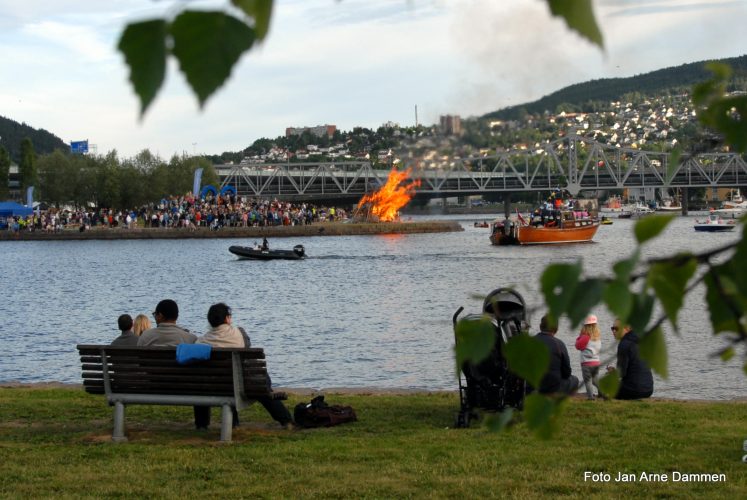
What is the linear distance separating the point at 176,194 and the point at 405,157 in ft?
413

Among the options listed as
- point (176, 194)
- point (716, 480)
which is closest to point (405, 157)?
point (716, 480)

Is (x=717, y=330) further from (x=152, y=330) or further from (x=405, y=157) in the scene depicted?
(x=152, y=330)

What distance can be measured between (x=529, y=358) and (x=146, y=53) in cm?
82

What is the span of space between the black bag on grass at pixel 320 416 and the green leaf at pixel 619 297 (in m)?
8.84

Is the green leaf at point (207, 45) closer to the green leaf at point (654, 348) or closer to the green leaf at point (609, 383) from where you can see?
the green leaf at point (654, 348)

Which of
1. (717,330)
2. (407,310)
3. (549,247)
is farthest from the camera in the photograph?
(549,247)

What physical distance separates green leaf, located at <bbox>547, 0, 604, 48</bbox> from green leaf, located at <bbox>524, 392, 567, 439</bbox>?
784mm

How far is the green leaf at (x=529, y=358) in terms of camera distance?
69.2 inches

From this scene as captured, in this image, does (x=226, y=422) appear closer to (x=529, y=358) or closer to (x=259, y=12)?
(x=529, y=358)

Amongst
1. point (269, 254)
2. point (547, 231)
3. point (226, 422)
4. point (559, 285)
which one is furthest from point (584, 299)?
point (547, 231)

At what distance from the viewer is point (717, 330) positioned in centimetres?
206

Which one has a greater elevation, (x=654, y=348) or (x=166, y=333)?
(x=654, y=348)

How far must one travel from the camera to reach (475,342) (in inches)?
71.2

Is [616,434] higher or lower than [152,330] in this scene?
lower
